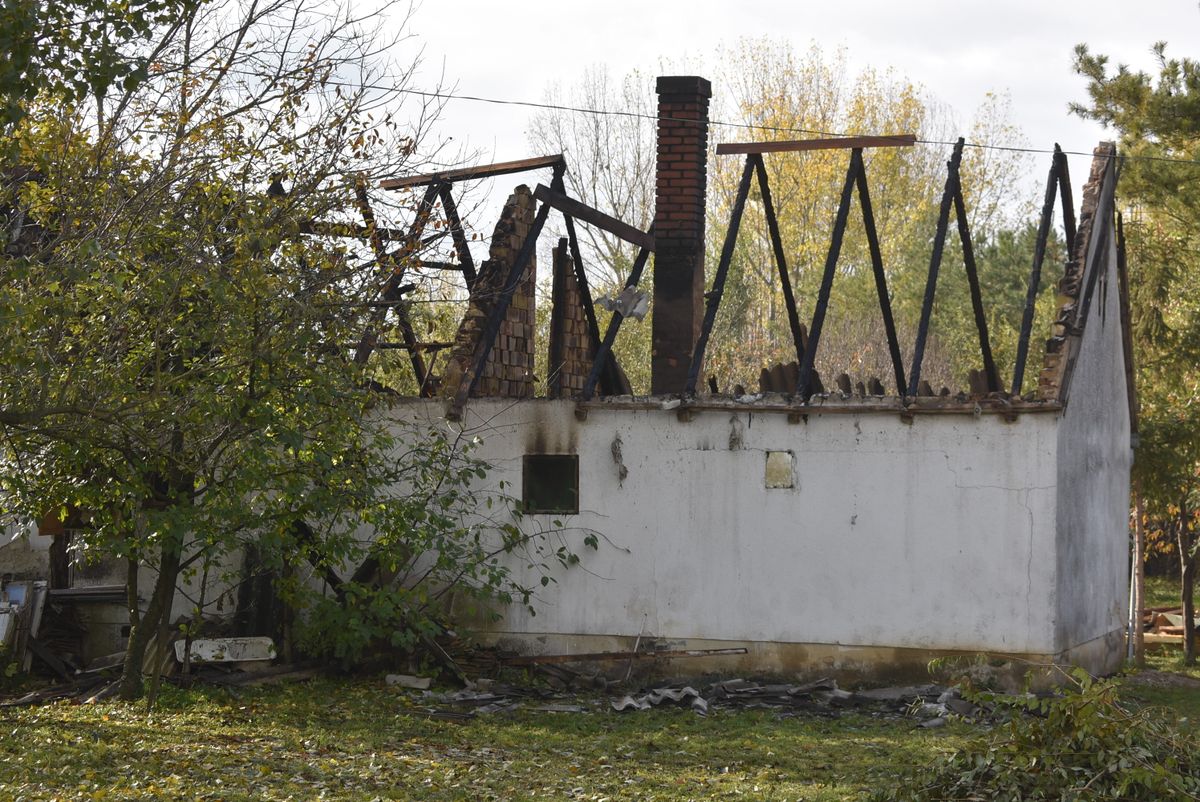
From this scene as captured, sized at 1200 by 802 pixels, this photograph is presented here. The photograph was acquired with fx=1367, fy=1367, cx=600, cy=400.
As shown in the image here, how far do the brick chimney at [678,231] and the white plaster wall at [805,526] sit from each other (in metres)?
2.09

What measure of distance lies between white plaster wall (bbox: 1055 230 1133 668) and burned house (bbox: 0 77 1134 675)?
0.24ft

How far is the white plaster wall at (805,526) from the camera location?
1295 centimetres

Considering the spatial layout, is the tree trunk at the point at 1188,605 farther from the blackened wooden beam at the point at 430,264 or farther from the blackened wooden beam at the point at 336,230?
the blackened wooden beam at the point at 336,230

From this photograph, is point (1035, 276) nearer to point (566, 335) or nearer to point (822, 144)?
point (822, 144)

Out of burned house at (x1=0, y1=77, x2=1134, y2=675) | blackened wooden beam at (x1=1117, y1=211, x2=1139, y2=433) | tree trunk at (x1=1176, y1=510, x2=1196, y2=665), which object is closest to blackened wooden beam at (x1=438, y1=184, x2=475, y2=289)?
burned house at (x1=0, y1=77, x2=1134, y2=675)

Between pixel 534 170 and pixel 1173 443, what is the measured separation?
9.71 m

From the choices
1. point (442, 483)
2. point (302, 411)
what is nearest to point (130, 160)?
point (302, 411)

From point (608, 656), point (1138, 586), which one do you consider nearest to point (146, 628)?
point (608, 656)

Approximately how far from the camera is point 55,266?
7.95 m

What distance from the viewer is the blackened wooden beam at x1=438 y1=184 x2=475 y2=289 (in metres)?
13.9

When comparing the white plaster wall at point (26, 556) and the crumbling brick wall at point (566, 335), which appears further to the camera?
the crumbling brick wall at point (566, 335)

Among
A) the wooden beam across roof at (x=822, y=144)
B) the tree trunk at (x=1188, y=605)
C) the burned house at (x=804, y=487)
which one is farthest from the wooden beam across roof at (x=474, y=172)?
the tree trunk at (x=1188, y=605)

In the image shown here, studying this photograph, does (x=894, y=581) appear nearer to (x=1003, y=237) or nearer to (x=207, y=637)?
(x=207, y=637)

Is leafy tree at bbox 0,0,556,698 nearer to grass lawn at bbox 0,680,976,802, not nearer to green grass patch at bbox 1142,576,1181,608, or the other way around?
grass lawn at bbox 0,680,976,802
